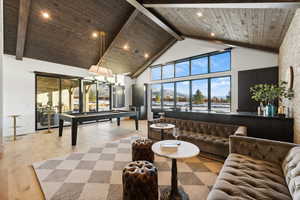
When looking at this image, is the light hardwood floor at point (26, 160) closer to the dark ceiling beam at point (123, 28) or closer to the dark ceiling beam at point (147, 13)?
the dark ceiling beam at point (123, 28)

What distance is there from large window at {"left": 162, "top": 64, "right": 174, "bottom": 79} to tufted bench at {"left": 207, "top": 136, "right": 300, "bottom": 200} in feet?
18.8

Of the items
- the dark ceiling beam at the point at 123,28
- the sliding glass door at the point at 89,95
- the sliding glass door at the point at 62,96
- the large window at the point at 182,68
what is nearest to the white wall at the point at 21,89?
the sliding glass door at the point at 62,96

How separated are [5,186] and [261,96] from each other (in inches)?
192

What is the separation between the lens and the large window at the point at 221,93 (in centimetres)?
550

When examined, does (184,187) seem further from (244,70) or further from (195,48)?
(195,48)

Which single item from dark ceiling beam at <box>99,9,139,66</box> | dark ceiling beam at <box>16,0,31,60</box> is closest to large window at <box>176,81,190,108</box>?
dark ceiling beam at <box>99,9,139,66</box>

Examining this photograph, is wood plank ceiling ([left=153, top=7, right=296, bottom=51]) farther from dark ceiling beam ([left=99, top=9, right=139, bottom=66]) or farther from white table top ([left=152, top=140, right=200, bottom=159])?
white table top ([left=152, top=140, right=200, bottom=159])

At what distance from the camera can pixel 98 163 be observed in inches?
108

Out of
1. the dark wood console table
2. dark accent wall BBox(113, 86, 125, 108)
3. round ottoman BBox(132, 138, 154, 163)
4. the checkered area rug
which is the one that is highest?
dark accent wall BBox(113, 86, 125, 108)

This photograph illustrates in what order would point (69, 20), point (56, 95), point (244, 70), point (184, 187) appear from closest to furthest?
point (184, 187)
point (69, 20)
point (244, 70)
point (56, 95)

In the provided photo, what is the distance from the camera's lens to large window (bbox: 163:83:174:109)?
759cm

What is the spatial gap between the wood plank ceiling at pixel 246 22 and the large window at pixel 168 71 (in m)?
2.93

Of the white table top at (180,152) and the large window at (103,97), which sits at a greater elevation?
the large window at (103,97)

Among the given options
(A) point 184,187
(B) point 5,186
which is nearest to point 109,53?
(B) point 5,186
